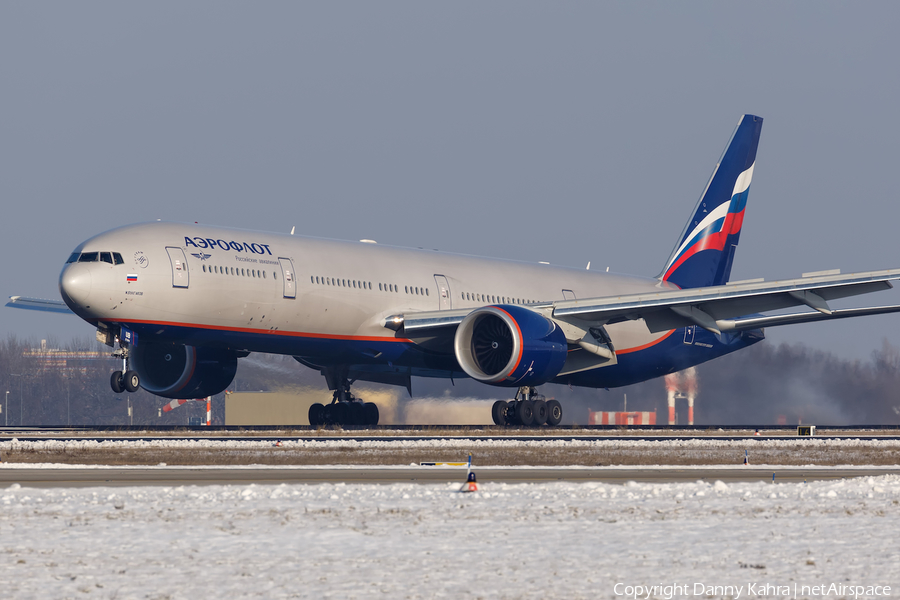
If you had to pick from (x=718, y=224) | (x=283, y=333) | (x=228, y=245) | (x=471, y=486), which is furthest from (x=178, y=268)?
(x=718, y=224)

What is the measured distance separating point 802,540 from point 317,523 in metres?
4.53

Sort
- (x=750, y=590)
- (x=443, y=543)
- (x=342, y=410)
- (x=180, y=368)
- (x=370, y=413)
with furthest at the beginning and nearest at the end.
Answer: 1. (x=370, y=413)
2. (x=342, y=410)
3. (x=180, y=368)
4. (x=443, y=543)
5. (x=750, y=590)

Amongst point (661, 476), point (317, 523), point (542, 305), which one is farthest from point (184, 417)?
point (317, 523)

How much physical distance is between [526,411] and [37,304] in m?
16.7

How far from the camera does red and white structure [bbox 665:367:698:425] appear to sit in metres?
43.6

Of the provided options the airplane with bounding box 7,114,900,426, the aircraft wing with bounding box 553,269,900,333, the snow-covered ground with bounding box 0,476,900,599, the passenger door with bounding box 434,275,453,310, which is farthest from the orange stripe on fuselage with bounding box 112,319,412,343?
the snow-covered ground with bounding box 0,476,900,599

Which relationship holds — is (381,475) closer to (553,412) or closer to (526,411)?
(526,411)

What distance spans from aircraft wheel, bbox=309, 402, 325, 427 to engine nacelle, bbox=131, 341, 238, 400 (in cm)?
326

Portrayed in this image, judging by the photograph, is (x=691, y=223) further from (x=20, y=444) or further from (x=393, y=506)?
(x=393, y=506)

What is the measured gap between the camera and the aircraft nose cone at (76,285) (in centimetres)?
2786

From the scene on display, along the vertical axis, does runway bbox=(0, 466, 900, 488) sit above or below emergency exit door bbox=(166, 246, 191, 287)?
below

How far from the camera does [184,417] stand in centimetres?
7875

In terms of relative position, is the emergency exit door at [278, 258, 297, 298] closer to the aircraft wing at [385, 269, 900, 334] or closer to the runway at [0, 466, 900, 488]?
the aircraft wing at [385, 269, 900, 334]

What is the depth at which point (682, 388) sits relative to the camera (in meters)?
43.9
